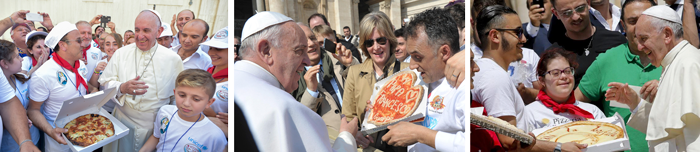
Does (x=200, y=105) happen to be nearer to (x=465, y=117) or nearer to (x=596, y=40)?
(x=465, y=117)

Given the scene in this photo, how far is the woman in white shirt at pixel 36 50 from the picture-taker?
330 cm

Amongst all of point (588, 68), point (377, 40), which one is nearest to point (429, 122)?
point (377, 40)

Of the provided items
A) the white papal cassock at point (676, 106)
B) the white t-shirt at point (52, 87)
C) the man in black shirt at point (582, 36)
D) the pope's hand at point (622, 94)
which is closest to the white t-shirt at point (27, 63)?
the white t-shirt at point (52, 87)

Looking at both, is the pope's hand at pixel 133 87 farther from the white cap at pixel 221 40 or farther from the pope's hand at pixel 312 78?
the pope's hand at pixel 312 78

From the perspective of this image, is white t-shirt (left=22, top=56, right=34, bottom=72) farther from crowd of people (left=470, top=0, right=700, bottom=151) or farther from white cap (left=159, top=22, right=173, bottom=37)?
crowd of people (left=470, top=0, right=700, bottom=151)

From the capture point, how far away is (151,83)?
335 centimetres

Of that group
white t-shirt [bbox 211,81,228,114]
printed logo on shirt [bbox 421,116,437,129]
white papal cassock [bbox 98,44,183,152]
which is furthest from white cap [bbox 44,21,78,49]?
printed logo on shirt [bbox 421,116,437,129]

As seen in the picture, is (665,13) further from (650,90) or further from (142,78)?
(142,78)

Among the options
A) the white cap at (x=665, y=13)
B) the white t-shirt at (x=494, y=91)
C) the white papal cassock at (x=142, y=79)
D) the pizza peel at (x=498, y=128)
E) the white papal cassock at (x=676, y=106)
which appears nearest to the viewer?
the pizza peel at (x=498, y=128)

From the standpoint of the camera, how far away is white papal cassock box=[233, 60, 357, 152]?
7.57 ft

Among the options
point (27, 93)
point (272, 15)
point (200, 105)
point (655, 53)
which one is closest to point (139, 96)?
point (200, 105)

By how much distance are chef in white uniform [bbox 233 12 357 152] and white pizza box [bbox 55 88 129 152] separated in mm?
1431

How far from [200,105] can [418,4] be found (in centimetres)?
176

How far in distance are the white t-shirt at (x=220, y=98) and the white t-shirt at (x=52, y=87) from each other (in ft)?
3.45
